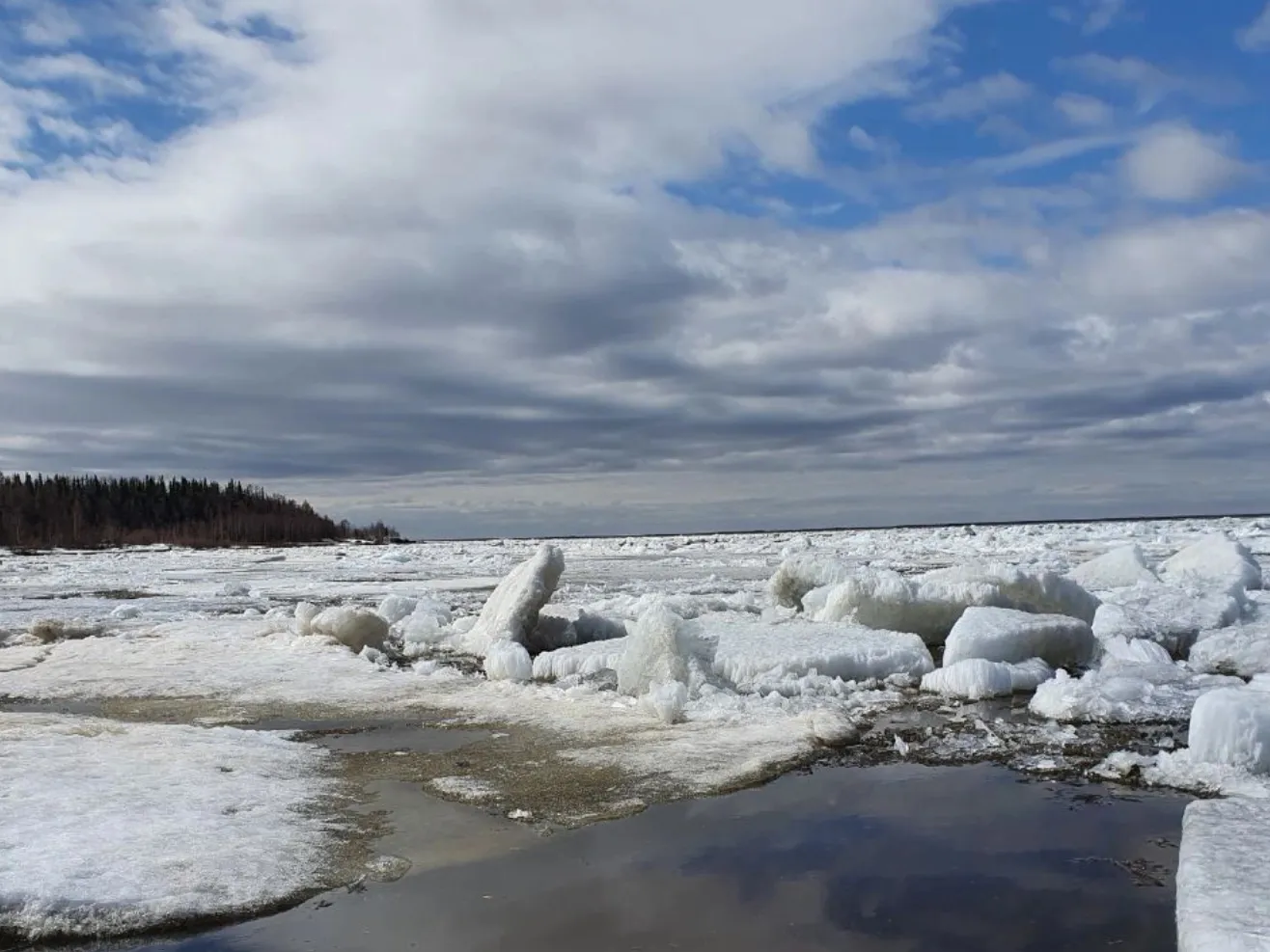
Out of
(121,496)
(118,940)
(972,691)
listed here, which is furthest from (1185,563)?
(121,496)

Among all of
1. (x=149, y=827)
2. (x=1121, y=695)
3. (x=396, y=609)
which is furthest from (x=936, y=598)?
(x=149, y=827)

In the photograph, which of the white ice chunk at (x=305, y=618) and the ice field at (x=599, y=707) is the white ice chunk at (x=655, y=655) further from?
the white ice chunk at (x=305, y=618)

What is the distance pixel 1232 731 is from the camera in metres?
5.26

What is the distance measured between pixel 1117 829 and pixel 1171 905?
92 cm

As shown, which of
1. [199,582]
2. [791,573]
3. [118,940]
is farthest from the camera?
[199,582]

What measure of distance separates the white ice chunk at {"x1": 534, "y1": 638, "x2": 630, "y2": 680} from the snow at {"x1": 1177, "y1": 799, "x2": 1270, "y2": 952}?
5.23m

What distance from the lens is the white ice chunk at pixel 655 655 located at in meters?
7.86

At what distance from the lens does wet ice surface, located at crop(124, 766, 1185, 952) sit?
3.40m

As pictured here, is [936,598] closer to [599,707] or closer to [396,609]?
[599,707]

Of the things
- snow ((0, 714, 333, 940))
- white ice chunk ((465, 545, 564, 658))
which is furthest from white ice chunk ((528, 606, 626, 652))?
snow ((0, 714, 333, 940))

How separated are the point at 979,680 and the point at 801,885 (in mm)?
4610

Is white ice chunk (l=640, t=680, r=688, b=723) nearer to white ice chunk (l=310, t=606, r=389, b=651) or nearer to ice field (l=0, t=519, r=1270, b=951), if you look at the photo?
ice field (l=0, t=519, r=1270, b=951)

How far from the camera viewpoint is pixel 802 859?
4148 mm

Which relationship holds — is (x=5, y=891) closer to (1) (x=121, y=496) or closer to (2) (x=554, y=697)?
(2) (x=554, y=697)
